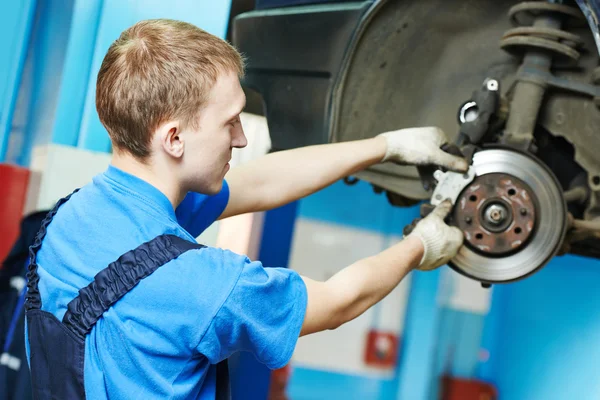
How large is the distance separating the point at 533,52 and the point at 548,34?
50 millimetres

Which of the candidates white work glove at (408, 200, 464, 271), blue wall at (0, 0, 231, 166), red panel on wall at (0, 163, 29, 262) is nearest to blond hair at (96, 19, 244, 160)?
white work glove at (408, 200, 464, 271)

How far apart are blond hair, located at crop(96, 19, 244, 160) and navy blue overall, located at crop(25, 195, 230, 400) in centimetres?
13

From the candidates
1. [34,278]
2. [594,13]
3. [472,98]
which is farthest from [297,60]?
[34,278]

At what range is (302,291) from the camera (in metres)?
0.77

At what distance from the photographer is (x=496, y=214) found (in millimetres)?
1124

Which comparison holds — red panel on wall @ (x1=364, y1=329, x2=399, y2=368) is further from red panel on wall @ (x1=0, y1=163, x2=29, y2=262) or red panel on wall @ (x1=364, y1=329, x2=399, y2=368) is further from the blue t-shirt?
the blue t-shirt

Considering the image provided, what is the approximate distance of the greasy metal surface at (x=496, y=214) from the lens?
43.8 inches

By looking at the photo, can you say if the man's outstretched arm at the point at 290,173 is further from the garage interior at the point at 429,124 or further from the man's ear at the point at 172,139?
the man's ear at the point at 172,139

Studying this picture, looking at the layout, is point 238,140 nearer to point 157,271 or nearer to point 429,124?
point 157,271

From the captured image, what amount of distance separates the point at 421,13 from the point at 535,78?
0.31 metres

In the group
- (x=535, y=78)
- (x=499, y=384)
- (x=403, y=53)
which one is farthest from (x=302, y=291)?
(x=499, y=384)

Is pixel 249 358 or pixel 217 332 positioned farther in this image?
pixel 249 358

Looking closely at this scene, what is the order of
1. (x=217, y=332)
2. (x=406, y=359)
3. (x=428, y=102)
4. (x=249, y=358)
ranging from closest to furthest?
(x=217, y=332), (x=428, y=102), (x=249, y=358), (x=406, y=359)

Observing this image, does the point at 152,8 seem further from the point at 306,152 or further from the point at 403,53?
the point at 306,152
